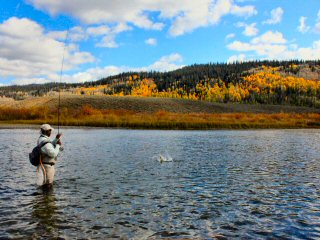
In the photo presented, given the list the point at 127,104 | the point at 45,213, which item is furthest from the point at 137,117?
the point at 45,213

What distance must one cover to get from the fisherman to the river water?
74 cm

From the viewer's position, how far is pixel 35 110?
265 feet

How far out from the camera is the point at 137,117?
75000mm

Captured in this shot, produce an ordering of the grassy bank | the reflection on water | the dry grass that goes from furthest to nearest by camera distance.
Answer: the grassy bank < the dry grass < the reflection on water

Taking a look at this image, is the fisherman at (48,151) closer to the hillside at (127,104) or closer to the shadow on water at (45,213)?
the shadow on water at (45,213)

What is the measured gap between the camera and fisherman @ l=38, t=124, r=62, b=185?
13.0 m

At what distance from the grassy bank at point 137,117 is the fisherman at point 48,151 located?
50.8 metres

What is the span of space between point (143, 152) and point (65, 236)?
19.0 meters

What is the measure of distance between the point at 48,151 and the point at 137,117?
6208 cm

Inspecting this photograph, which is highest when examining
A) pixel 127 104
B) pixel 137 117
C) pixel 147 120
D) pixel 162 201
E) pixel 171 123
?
pixel 127 104

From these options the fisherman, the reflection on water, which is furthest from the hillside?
the reflection on water

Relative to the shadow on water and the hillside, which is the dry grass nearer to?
the hillside

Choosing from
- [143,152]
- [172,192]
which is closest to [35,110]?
[143,152]

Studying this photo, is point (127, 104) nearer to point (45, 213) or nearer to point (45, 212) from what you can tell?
point (45, 212)
